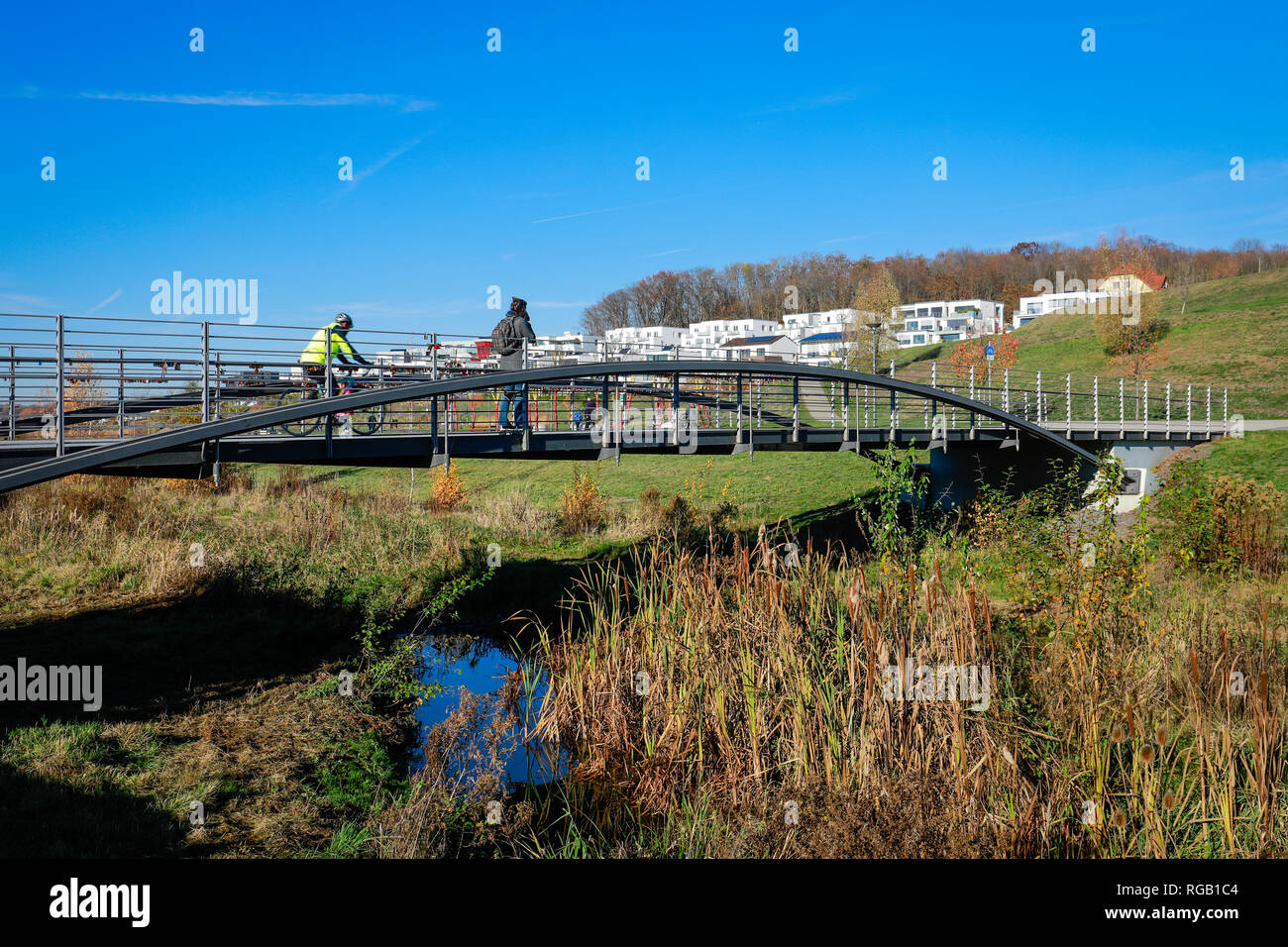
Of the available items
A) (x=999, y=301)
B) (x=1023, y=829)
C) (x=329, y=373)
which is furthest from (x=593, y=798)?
(x=999, y=301)

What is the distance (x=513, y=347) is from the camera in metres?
13.6

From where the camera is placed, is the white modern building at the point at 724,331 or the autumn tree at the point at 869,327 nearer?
the autumn tree at the point at 869,327

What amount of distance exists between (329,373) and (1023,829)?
30.6 ft

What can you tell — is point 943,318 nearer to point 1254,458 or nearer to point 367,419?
point 1254,458

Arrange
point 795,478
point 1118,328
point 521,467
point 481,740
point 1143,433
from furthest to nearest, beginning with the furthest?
point 1118,328 → point 521,467 → point 795,478 → point 1143,433 → point 481,740

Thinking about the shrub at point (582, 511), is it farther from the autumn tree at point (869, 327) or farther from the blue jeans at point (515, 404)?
the autumn tree at point (869, 327)

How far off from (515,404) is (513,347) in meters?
0.93

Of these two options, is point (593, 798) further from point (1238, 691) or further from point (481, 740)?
point (1238, 691)

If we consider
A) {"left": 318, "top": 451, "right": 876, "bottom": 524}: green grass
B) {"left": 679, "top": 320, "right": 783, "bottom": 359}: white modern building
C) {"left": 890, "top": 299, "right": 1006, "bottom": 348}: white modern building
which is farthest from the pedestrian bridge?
{"left": 679, "top": 320, "right": 783, "bottom": 359}: white modern building

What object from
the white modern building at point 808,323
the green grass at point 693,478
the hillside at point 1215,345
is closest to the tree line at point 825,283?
the white modern building at point 808,323

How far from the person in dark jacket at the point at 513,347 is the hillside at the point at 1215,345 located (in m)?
36.5

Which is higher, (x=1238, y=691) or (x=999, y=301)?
(x=999, y=301)

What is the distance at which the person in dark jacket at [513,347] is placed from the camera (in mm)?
13242
